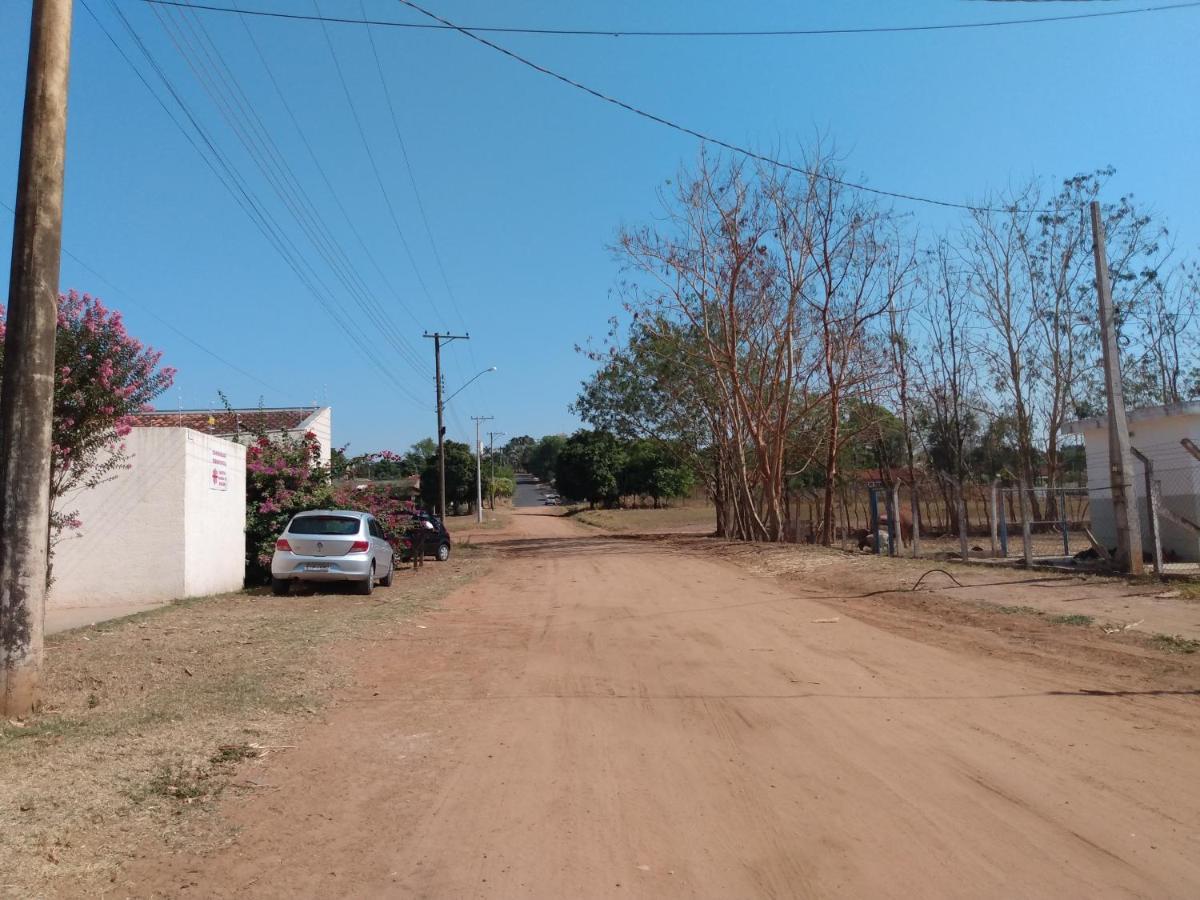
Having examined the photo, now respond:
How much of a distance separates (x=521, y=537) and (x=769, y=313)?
1885 cm

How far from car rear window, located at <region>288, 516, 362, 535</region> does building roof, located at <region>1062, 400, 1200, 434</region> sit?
1535cm

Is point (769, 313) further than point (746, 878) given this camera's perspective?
Yes

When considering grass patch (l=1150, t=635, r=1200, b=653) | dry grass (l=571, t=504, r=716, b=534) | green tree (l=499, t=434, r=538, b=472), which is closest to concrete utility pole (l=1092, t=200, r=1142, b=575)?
grass patch (l=1150, t=635, r=1200, b=653)

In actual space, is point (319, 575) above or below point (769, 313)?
below

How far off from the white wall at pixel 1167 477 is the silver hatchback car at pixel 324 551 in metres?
15.0

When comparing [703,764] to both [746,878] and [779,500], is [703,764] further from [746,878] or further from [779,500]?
[779,500]

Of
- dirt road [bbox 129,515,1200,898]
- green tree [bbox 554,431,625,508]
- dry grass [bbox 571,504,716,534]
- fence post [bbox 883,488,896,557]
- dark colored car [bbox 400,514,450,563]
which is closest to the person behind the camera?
dirt road [bbox 129,515,1200,898]

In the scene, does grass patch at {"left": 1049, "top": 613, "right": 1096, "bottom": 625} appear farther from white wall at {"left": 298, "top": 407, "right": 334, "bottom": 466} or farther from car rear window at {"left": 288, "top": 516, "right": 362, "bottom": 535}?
white wall at {"left": 298, "top": 407, "right": 334, "bottom": 466}

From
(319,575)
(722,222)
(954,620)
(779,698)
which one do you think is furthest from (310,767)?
(722,222)

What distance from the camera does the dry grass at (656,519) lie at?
54188 mm

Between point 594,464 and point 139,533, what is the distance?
62.9m

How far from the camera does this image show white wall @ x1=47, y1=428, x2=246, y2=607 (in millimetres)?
14031

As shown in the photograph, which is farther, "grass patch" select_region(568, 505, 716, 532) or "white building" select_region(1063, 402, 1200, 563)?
"grass patch" select_region(568, 505, 716, 532)

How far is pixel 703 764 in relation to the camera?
19.5 feet
